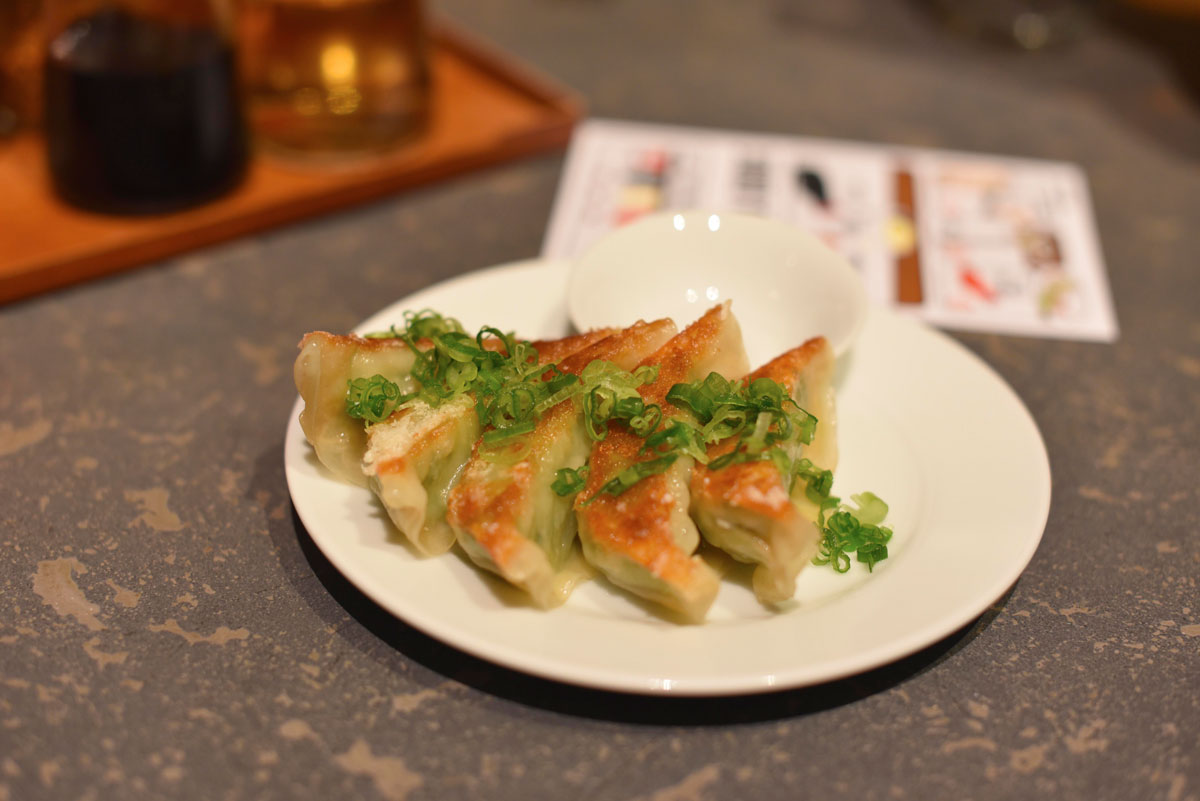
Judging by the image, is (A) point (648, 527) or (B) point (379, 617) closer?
(A) point (648, 527)

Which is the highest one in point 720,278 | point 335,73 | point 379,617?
point 335,73

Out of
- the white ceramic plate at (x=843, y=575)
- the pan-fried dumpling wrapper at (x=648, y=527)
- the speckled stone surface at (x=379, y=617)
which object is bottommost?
the speckled stone surface at (x=379, y=617)

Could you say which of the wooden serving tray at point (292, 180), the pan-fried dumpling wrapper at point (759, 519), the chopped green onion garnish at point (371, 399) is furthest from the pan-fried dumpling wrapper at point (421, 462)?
the wooden serving tray at point (292, 180)

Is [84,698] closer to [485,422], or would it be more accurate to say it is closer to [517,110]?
[485,422]

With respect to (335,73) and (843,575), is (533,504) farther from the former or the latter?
(335,73)

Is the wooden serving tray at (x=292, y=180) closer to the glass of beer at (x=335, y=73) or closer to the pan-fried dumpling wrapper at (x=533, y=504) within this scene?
the glass of beer at (x=335, y=73)

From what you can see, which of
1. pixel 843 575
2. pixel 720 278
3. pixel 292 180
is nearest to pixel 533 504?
pixel 843 575
